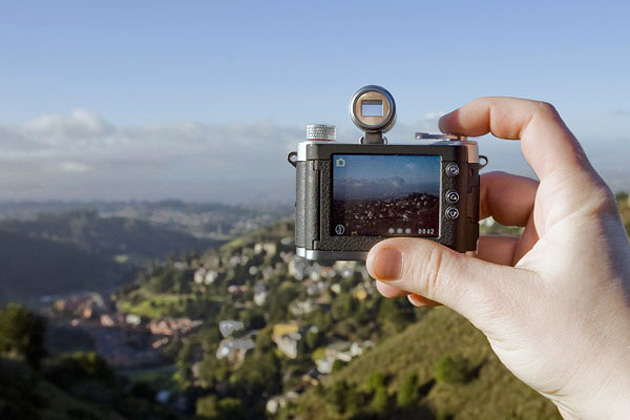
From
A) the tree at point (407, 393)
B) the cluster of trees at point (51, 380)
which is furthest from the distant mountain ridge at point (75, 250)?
the tree at point (407, 393)

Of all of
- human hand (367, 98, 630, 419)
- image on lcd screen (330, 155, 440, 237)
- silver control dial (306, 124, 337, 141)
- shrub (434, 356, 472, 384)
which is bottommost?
shrub (434, 356, 472, 384)

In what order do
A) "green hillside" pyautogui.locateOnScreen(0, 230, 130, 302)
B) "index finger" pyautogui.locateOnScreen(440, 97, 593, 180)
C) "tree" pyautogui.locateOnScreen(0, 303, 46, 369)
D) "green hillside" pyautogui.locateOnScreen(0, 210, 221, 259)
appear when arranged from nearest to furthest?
1. "index finger" pyautogui.locateOnScreen(440, 97, 593, 180)
2. "tree" pyautogui.locateOnScreen(0, 303, 46, 369)
3. "green hillside" pyautogui.locateOnScreen(0, 230, 130, 302)
4. "green hillside" pyautogui.locateOnScreen(0, 210, 221, 259)

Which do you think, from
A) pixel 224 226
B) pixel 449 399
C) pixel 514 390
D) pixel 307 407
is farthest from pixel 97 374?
pixel 224 226

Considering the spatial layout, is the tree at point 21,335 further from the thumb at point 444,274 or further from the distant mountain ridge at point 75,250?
the distant mountain ridge at point 75,250

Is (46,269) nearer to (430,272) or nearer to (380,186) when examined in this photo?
(380,186)

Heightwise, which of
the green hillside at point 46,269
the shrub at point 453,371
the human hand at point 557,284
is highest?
the human hand at point 557,284

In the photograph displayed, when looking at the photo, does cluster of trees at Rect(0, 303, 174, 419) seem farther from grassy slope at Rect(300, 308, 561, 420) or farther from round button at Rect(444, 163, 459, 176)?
round button at Rect(444, 163, 459, 176)

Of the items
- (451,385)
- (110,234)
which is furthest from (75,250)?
(451,385)

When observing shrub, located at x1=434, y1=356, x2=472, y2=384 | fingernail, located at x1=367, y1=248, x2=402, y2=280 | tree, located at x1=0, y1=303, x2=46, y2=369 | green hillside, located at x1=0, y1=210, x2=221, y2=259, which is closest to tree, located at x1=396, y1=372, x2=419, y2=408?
shrub, located at x1=434, y1=356, x2=472, y2=384
